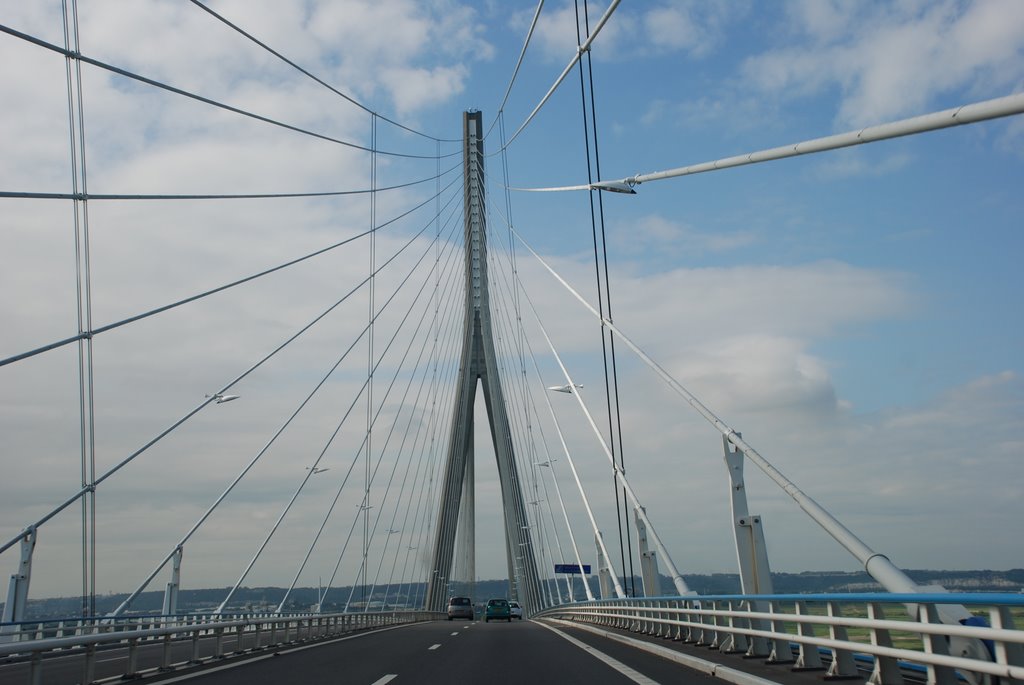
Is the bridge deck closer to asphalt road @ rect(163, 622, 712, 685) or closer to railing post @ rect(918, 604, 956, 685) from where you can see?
asphalt road @ rect(163, 622, 712, 685)

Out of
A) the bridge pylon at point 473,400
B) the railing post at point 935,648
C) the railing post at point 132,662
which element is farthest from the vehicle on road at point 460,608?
the railing post at point 935,648

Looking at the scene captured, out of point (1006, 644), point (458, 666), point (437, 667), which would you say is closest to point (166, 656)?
point (437, 667)

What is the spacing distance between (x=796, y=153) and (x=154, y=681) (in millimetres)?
9537

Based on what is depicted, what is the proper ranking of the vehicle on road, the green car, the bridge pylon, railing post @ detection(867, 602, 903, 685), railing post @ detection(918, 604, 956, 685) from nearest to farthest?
railing post @ detection(918, 604, 956, 685) < railing post @ detection(867, 602, 903, 685) < the bridge pylon < the green car < the vehicle on road

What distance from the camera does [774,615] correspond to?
1212 cm

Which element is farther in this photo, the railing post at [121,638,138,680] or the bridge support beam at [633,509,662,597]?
the bridge support beam at [633,509,662,597]

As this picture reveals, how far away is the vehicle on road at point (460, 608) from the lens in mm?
56844

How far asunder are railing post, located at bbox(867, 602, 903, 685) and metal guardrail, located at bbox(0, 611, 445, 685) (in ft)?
25.7

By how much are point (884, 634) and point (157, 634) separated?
400 inches

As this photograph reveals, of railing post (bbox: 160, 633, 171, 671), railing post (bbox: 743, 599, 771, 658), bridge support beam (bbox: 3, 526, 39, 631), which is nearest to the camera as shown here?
railing post (bbox: 743, 599, 771, 658)

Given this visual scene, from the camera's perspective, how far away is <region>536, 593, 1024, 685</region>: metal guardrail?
22.7ft

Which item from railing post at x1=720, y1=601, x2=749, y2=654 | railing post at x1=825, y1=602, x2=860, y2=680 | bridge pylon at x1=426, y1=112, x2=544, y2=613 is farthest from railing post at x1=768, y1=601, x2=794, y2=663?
bridge pylon at x1=426, y1=112, x2=544, y2=613

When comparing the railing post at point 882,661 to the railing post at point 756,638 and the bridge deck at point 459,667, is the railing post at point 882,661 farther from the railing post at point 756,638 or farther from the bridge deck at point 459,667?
the railing post at point 756,638

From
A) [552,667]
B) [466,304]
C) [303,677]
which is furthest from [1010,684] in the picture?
[466,304]
